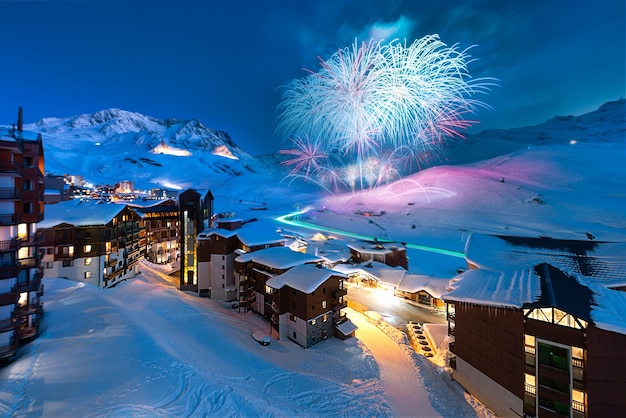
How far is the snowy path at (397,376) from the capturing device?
15.5m

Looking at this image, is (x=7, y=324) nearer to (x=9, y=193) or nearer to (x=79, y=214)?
(x=9, y=193)

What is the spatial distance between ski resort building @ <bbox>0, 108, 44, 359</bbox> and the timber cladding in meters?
27.0

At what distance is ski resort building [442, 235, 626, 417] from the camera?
12836 mm

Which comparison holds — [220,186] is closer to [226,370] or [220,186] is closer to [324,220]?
[324,220]

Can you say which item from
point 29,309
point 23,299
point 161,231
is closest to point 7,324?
point 29,309

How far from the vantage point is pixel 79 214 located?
30.3 metres

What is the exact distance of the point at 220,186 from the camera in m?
140

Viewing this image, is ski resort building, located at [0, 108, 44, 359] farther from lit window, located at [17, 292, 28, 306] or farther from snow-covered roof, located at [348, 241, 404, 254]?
snow-covered roof, located at [348, 241, 404, 254]

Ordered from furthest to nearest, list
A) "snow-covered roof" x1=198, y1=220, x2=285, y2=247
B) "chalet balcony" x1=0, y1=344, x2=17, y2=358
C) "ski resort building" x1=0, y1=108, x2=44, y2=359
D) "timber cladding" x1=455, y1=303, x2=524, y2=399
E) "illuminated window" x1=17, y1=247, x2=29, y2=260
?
1. "snow-covered roof" x1=198, y1=220, x2=285, y2=247
2. "illuminated window" x1=17, y1=247, x2=29, y2=260
3. "timber cladding" x1=455, y1=303, x2=524, y2=399
4. "ski resort building" x1=0, y1=108, x2=44, y2=359
5. "chalet balcony" x1=0, y1=344, x2=17, y2=358

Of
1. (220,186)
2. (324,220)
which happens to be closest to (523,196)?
(324,220)

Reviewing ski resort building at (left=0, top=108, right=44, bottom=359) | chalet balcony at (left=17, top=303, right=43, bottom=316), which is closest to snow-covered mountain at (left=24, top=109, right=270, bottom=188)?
ski resort building at (left=0, top=108, right=44, bottom=359)

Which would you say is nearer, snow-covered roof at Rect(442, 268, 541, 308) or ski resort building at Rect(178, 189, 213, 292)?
snow-covered roof at Rect(442, 268, 541, 308)

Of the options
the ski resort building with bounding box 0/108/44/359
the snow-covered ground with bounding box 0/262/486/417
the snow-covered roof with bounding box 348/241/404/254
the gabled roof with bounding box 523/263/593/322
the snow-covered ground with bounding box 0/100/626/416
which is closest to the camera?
the snow-covered ground with bounding box 0/262/486/417

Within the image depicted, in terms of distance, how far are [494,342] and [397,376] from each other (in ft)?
22.2
